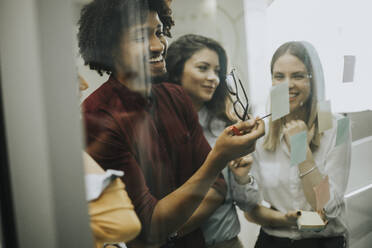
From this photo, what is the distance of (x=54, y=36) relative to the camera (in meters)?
0.59

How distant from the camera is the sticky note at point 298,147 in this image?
1212 mm

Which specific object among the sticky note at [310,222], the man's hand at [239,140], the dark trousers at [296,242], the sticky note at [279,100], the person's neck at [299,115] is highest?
the sticky note at [279,100]

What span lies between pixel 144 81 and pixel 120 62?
82 mm

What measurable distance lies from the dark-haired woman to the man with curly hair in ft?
0.08

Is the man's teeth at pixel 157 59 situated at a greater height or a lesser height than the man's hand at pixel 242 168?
greater

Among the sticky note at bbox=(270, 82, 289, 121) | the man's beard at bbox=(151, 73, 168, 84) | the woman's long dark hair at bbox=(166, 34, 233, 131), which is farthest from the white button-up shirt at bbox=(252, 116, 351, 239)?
the man's beard at bbox=(151, 73, 168, 84)

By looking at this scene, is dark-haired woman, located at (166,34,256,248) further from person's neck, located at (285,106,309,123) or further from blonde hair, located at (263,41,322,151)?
person's neck, located at (285,106,309,123)

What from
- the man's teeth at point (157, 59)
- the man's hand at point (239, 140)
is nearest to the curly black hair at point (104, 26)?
the man's teeth at point (157, 59)

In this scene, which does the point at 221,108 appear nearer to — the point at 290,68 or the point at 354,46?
the point at 290,68

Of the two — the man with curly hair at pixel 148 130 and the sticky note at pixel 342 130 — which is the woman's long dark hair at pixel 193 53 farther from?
the sticky note at pixel 342 130

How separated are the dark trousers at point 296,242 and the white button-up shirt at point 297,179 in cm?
2

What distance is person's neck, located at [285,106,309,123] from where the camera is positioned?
1183 millimetres

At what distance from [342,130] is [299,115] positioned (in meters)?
0.30

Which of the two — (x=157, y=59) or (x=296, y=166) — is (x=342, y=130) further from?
(x=157, y=59)
